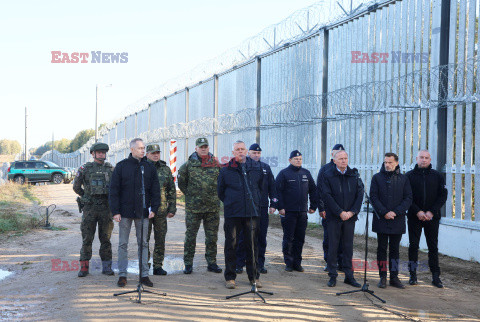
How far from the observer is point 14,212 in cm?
1449

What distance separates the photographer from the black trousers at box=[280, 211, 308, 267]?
7195mm

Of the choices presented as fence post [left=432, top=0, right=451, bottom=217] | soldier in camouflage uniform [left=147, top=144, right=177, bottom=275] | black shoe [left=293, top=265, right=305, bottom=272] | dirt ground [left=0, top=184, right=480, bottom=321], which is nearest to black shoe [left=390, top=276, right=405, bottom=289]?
dirt ground [left=0, top=184, right=480, bottom=321]

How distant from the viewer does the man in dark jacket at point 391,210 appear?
249 inches

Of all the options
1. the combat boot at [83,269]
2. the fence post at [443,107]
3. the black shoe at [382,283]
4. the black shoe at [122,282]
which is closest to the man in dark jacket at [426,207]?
the black shoe at [382,283]

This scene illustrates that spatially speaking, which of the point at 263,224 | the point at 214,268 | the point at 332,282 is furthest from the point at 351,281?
the point at 214,268

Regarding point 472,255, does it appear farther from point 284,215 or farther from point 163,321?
point 163,321

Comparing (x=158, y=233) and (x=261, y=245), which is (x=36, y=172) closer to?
(x=158, y=233)

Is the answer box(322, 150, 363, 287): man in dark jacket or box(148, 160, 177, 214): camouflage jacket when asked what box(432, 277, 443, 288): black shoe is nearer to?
box(322, 150, 363, 287): man in dark jacket

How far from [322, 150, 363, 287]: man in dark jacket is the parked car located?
87.9ft

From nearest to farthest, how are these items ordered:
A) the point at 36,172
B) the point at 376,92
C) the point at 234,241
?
the point at 234,241, the point at 376,92, the point at 36,172

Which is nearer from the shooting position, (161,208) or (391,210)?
(391,210)

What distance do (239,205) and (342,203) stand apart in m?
1.38

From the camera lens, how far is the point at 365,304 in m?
5.51

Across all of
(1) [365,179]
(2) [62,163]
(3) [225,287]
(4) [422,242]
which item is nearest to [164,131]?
(1) [365,179]
